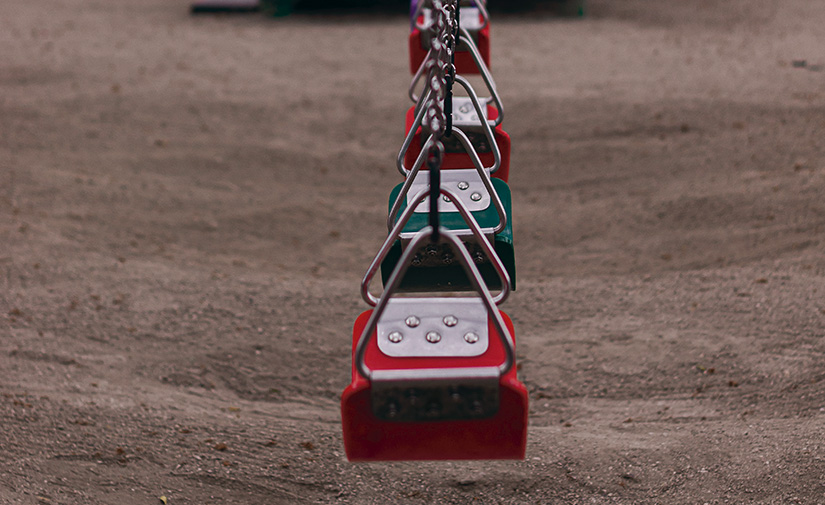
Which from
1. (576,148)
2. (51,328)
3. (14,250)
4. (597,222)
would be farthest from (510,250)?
(576,148)

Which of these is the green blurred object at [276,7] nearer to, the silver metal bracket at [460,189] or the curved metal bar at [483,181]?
A: the silver metal bracket at [460,189]

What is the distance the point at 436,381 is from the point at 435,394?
0.04 metres

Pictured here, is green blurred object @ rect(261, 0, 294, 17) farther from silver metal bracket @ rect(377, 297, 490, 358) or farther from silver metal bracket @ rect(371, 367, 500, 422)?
silver metal bracket @ rect(371, 367, 500, 422)

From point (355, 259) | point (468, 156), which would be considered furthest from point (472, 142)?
point (355, 259)

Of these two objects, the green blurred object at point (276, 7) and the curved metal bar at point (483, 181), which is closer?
the curved metal bar at point (483, 181)

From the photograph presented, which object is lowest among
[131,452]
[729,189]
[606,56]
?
[131,452]

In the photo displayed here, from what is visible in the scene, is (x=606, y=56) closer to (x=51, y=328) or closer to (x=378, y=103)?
(x=378, y=103)

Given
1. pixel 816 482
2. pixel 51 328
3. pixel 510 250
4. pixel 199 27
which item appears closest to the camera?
pixel 510 250

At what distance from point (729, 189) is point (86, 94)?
7867mm

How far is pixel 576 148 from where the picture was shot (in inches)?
320

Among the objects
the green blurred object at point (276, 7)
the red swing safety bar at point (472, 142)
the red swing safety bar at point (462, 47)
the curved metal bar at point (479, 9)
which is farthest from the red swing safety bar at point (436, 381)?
the green blurred object at point (276, 7)

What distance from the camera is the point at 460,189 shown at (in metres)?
2.10

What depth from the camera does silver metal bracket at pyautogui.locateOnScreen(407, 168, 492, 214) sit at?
6.62ft

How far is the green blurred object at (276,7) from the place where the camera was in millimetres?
13164
